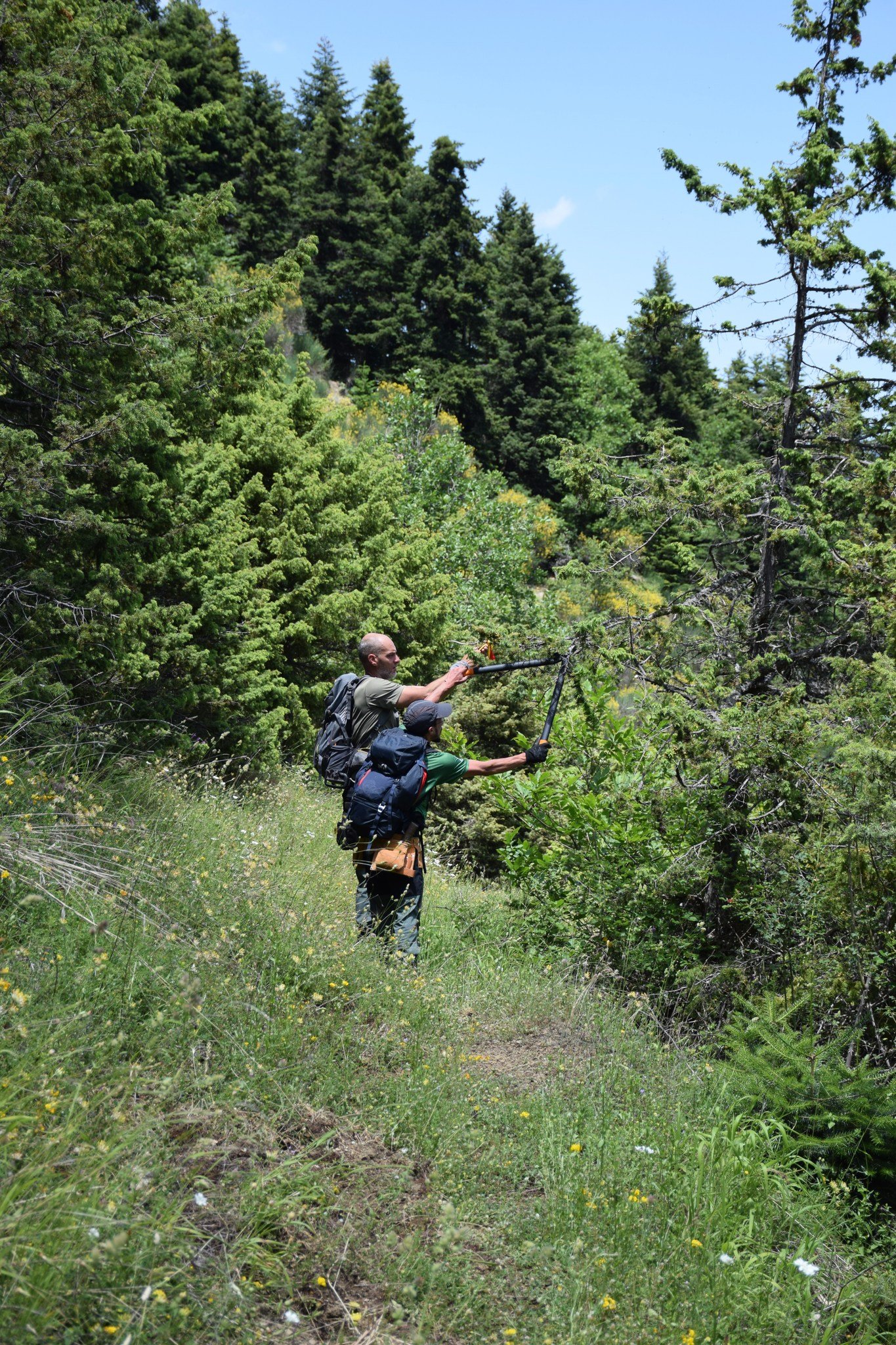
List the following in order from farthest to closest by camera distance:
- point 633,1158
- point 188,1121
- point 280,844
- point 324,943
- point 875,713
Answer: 1. point 280,844
2. point 875,713
3. point 324,943
4. point 633,1158
5. point 188,1121

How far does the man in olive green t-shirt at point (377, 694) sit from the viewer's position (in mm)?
5387

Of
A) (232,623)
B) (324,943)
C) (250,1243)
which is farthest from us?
(232,623)

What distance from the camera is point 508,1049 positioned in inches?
180

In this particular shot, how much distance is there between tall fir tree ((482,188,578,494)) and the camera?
34.9 meters

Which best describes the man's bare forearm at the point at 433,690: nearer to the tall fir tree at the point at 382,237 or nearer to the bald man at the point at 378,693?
the bald man at the point at 378,693

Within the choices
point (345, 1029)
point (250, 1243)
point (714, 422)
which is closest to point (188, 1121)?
point (250, 1243)

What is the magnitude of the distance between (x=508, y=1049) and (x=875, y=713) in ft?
8.38

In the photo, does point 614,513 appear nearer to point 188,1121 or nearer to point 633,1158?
point 633,1158

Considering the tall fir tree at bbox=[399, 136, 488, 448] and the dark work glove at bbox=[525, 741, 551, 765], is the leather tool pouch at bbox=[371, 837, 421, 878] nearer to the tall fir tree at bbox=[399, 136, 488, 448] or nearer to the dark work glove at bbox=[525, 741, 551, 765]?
the dark work glove at bbox=[525, 741, 551, 765]

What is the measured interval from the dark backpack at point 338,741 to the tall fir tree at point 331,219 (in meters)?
31.2

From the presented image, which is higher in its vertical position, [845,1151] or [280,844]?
[280,844]

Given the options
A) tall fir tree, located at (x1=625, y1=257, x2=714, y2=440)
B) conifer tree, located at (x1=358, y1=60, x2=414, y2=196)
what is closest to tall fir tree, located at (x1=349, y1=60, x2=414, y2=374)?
conifer tree, located at (x1=358, y1=60, x2=414, y2=196)

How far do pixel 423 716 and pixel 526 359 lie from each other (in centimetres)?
3265

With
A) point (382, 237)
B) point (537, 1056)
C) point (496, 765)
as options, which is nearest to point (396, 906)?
point (496, 765)
